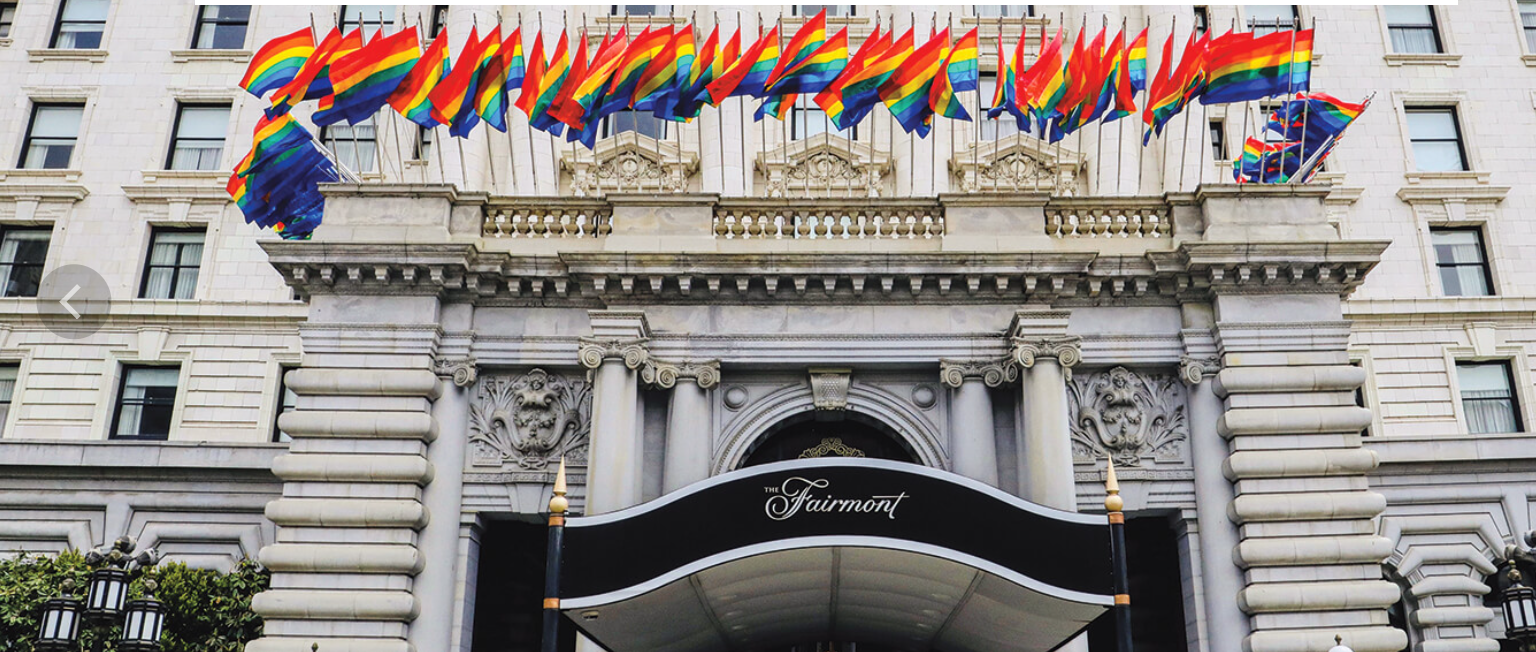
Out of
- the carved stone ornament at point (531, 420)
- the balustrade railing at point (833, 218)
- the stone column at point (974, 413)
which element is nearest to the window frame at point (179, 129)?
the carved stone ornament at point (531, 420)

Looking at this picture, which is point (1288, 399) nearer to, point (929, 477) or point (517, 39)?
point (929, 477)

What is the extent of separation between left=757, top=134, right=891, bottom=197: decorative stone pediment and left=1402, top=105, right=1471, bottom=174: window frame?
1334 cm

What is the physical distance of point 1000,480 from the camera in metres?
21.0

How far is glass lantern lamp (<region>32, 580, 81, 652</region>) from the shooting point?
1819 cm

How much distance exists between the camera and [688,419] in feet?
68.9

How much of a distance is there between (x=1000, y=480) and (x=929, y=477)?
4379 mm

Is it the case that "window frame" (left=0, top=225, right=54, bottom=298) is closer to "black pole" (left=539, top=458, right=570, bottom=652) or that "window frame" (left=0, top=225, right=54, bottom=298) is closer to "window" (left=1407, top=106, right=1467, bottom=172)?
"black pole" (left=539, top=458, right=570, bottom=652)

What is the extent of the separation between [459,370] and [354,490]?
2.61 m

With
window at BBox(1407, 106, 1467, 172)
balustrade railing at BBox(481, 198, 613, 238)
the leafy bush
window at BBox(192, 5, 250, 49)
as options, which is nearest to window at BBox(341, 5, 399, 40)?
window at BBox(192, 5, 250, 49)

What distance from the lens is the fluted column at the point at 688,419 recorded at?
67.8ft

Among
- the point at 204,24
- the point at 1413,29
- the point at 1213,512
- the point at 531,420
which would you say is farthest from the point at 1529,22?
the point at 204,24

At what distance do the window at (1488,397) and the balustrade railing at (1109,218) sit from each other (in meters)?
12.4

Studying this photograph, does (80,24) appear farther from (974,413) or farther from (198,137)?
(974,413)

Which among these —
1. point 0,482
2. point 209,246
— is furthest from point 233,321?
Answer: point 0,482
